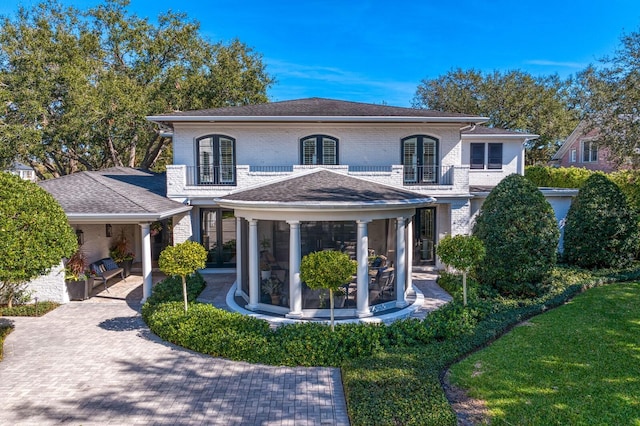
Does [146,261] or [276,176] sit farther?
[276,176]

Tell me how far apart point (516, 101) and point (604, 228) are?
28405 millimetres

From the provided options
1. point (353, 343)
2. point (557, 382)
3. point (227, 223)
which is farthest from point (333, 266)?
point (227, 223)

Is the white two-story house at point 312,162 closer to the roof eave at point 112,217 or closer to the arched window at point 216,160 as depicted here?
the arched window at point 216,160

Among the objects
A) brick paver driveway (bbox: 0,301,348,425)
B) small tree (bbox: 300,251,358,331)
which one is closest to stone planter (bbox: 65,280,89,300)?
brick paver driveway (bbox: 0,301,348,425)

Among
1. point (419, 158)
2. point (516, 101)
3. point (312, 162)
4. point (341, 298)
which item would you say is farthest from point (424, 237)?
point (516, 101)

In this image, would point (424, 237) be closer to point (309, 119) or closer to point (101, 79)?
point (309, 119)

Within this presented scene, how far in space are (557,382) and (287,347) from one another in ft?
17.8

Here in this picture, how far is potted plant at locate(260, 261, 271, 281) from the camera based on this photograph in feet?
39.3

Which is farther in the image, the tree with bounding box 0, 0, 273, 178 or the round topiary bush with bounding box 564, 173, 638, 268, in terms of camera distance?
the tree with bounding box 0, 0, 273, 178

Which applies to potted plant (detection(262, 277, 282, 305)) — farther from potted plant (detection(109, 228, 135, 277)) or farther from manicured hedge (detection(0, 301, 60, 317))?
potted plant (detection(109, 228, 135, 277))

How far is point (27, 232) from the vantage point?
8984 millimetres

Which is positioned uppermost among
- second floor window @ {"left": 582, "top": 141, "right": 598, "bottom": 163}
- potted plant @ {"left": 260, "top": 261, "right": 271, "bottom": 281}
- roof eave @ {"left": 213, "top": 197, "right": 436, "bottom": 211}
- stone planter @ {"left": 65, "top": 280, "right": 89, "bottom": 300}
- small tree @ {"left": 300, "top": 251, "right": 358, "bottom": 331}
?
second floor window @ {"left": 582, "top": 141, "right": 598, "bottom": 163}

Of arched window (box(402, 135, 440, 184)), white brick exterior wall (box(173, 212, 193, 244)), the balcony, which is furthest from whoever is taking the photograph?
arched window (box(402, 135, 440, 184))

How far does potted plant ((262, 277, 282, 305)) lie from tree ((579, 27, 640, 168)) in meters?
16.3
